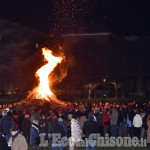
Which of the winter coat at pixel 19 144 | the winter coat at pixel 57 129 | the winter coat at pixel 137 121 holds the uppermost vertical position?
the winter coat at pixel 137 121

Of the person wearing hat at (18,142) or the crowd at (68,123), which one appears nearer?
the person wearing hat at (18,142)

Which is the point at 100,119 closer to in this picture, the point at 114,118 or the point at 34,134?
the point at 114,118

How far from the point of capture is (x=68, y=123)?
19.2m

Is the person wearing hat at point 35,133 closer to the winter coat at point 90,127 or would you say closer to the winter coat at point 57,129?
the winter coat at point 57,129

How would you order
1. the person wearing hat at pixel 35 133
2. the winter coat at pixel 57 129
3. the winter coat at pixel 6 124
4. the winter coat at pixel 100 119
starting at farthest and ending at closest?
the winter coat at pixel 100 119 → the winter coat at pixel 6 124 → the person wearing hat at pixel 35 133 → the winter coat at pixel 57 129

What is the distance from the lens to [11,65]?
56.4 m

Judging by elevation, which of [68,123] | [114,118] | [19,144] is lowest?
[19,144]

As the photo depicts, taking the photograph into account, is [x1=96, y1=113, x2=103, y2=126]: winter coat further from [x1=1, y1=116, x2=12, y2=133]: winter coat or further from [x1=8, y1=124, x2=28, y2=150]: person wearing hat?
[x1=8, y1=124, x2=28, y2=150]: person wearing hat

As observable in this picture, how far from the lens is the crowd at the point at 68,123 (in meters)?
14.6

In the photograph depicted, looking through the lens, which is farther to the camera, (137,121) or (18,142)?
(137,121)

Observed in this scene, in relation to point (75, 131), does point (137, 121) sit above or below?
above

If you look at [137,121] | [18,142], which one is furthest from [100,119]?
[18,142]

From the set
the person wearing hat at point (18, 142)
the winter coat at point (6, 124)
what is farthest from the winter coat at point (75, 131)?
the person wearing hat at point (18, 142)

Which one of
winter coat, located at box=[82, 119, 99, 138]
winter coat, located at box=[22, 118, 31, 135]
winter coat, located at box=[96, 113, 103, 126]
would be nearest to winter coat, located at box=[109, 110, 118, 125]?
winter coat, located at box=[96, 113, 103, 126]
